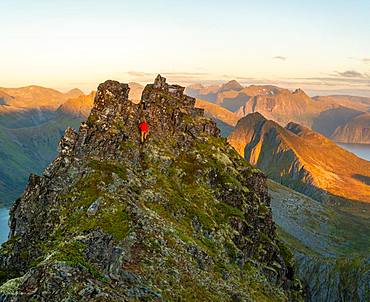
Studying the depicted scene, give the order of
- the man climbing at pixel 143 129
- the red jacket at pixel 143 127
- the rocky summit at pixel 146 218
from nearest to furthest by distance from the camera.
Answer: the rocky summit at pixel 146 218
the man climbing at pixel 143 129
the red jacket at pixel 143 127

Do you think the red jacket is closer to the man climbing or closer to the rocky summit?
the man climbing

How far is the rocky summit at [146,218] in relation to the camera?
4859cm

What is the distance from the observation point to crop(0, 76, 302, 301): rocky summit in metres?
48.6

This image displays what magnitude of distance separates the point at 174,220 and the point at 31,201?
24.2 meters

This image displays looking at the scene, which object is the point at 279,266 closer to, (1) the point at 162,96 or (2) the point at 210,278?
(2) the point at 210,278

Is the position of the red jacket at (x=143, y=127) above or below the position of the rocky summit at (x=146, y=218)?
above

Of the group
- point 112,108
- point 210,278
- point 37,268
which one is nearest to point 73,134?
point 112,108

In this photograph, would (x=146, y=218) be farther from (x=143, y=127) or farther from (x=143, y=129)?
(x=143, y=127)

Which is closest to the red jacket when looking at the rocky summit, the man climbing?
the man climbing

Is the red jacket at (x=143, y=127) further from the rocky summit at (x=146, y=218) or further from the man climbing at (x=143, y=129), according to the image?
the rocky summit at (x=146, y=218)

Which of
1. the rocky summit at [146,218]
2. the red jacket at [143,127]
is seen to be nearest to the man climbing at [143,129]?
the red jacket at [143,127]

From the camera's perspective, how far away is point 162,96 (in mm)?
100312

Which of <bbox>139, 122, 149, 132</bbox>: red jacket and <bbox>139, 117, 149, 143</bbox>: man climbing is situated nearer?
<bbox>139, 117, 149, 143</bbox>: man climbing

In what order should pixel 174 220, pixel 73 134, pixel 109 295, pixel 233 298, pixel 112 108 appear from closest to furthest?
pixel 109 295 < pixel 233 298 < pixel 174 220 < pixel 73 134 < pixel 112 108
